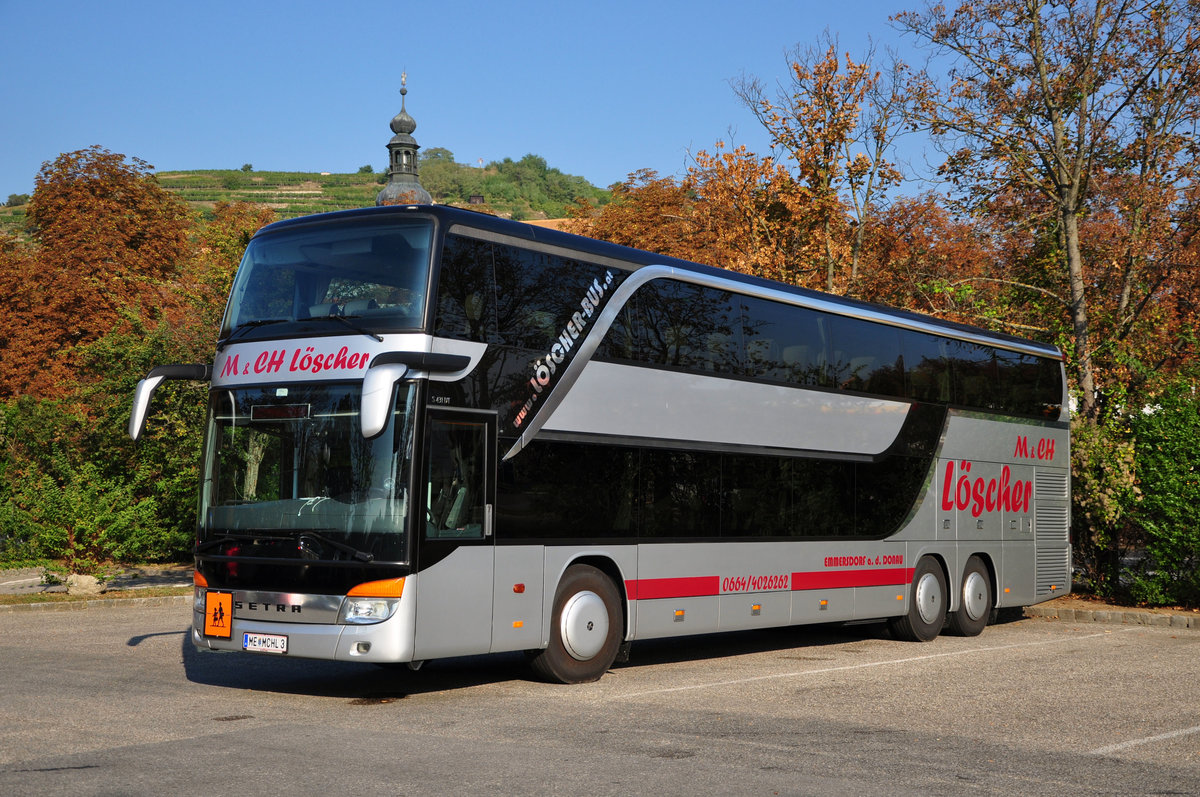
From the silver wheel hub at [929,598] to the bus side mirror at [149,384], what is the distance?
9.70 meters

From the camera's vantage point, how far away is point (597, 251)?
1201 centimetres

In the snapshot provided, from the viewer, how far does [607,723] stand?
9.20m

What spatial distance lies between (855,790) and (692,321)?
21.7 feet

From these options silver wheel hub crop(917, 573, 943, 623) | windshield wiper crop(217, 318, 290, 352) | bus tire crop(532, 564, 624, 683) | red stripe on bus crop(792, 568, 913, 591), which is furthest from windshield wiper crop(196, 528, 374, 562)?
silver wheel hub crop(917, 573, 943, 623)

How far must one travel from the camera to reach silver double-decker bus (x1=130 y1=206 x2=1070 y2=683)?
32.7 ft

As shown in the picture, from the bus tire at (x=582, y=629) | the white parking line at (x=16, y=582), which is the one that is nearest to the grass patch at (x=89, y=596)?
the white parking line at (x=16, y=582)

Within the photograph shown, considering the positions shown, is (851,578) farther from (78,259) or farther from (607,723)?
(78,259)

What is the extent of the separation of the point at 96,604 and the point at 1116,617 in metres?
15.4

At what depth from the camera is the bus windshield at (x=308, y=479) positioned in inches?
388

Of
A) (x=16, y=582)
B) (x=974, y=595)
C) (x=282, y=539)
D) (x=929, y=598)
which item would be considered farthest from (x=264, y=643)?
(x=16, y=582)

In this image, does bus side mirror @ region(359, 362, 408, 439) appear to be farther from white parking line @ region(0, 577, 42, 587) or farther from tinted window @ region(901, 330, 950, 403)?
white parking line @ region(0, 577, 42, 587)

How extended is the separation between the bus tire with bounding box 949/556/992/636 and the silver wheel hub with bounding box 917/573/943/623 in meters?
0.57

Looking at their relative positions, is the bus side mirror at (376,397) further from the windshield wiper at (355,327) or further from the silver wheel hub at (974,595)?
the silver wheel hub at (974,595)

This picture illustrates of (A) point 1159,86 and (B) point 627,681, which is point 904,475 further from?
(A) point 1159,86
